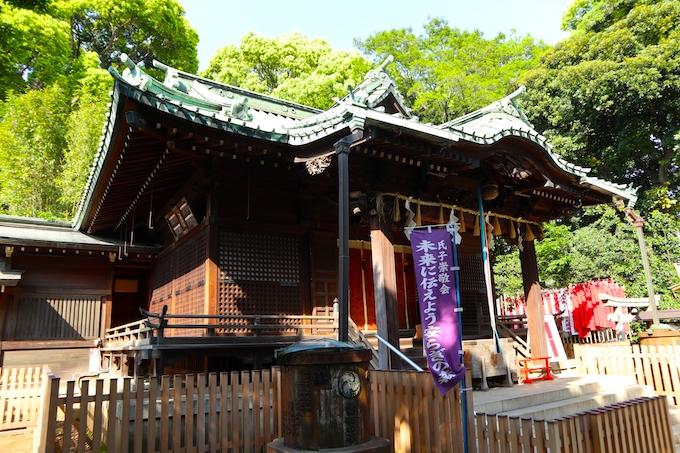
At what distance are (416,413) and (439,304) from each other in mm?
1273

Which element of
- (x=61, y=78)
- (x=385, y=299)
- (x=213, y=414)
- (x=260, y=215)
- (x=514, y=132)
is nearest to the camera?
(x=213, y=414)

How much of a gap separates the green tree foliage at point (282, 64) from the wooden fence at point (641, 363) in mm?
22713

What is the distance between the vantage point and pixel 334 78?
29.4 m

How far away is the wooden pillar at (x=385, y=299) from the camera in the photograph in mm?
7832

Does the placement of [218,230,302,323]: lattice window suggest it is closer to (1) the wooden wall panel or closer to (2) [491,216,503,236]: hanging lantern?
(2) [491,216,503,236]: hanging lantern

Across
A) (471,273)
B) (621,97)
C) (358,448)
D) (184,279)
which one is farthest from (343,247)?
(621,97)

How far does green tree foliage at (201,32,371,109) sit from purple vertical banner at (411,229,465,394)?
25061 millimetres

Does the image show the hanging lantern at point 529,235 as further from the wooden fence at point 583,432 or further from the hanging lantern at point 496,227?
the wooden fence at point 583,432

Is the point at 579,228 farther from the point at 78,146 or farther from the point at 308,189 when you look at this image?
the point at 78,146

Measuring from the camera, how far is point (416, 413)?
5238mm

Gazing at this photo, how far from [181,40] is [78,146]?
1503 centimetres

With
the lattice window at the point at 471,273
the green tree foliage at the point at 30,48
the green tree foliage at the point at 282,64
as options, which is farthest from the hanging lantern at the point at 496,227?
the green tree foliage at the point at 30,48

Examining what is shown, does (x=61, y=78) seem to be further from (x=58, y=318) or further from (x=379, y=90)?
(x=379, y=90)

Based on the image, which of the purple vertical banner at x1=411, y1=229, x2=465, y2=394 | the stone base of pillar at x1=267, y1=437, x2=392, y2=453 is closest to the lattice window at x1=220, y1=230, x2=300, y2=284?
the purple vertical banner at x1=411, y1=229, x2=465, y2=394
